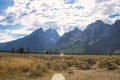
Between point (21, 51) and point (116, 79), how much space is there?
5281 inches

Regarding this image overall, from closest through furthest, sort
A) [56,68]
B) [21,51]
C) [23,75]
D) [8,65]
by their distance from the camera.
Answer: [23,75]
[8,65]
[56,68]
[21,51]

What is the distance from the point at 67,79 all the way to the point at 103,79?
3.31 metres

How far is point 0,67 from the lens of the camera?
23016mm

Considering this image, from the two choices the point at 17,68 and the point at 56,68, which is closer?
the point at 17,68

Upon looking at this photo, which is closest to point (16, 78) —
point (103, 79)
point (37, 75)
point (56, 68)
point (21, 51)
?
point (37, 75)

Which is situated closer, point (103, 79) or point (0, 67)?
point (103, 79)

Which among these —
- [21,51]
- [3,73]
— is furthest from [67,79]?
[21,51]

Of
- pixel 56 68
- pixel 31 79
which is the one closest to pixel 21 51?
pixel 56 68

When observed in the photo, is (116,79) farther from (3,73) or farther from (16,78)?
(3,73)

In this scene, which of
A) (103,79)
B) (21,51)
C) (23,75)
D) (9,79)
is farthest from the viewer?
(21,51)

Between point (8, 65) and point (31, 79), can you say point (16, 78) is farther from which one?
point (8, 65)

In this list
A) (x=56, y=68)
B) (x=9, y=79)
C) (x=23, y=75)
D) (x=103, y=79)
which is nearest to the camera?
(x=9, y=79)

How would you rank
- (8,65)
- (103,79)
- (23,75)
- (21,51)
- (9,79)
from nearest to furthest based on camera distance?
(9,79) → (103,79) → (23,75) → (8,65) → (21,51)

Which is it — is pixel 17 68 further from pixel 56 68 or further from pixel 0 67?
pixel 56 68
